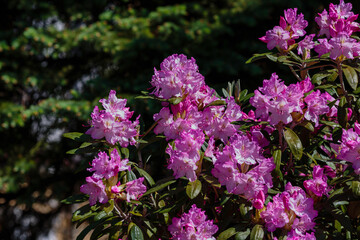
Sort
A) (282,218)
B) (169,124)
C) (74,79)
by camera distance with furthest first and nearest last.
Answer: (74,79), (169,124), (282,218)

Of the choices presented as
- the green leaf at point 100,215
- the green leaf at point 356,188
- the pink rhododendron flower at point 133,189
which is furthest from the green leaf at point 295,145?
the green leaf at point 100,215

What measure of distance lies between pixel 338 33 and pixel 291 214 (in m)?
0.50

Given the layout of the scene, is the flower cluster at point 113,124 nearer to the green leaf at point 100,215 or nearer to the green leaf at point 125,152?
the green leaf at point 125,152

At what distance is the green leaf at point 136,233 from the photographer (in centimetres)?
107

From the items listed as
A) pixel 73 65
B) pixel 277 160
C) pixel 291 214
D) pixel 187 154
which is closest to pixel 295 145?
pixel 277 160

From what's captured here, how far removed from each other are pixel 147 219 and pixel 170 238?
0.08 meters

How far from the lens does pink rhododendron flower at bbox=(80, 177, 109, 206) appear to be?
1.03 meters

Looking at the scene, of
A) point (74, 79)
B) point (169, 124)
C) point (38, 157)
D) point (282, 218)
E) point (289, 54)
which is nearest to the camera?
point (282, 218)

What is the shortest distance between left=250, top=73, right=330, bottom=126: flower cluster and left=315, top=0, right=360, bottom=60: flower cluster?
15cm

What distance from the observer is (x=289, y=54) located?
4.16 ft

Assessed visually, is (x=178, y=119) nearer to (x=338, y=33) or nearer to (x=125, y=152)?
(x=125, y=152)

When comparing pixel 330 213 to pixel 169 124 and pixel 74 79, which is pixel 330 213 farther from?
pixel 74 79


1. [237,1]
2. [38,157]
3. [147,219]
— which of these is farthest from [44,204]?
[147,219]

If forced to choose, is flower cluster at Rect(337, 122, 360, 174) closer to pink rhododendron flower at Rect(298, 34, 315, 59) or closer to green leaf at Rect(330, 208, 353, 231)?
green leaf at Rect(330, 208, 353, 231)
